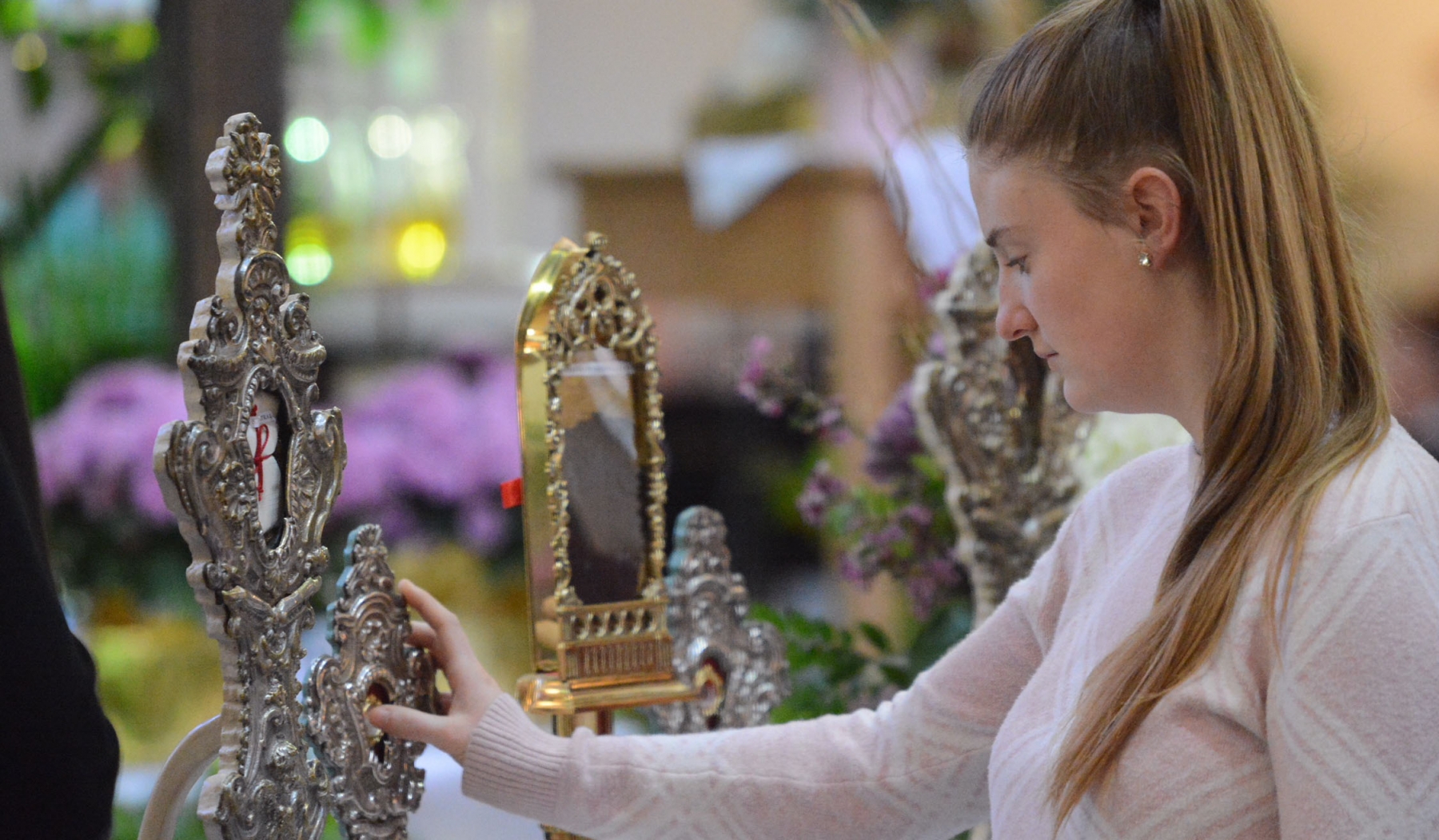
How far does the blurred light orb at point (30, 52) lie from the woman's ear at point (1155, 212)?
141cm

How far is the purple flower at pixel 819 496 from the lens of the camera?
139 cm

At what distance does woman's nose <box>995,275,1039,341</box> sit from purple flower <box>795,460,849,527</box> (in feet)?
1.65

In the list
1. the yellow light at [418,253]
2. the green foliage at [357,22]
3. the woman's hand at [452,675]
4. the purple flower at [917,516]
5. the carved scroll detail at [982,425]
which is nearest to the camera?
the woman's hand at [452,675]

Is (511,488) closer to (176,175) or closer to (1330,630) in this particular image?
(1330,630)

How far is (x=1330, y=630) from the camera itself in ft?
2.42

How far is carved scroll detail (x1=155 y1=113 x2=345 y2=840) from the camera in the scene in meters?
0.75

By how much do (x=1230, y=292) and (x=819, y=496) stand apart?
640 mm

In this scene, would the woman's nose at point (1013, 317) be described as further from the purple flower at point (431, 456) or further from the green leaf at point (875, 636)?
the purple flower at point (431, 456)

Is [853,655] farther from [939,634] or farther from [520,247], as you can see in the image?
[520,247]

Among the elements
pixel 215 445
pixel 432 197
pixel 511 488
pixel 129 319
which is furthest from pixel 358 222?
Result: pixel 215 445

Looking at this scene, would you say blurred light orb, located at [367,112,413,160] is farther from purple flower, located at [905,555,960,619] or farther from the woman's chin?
the woman's chin

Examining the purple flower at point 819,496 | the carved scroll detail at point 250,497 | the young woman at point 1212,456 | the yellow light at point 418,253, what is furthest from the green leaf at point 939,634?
the yellow light at point 418,253

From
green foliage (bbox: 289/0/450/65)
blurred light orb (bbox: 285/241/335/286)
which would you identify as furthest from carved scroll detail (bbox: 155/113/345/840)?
green foliage (bbox: 289/0/450/65)

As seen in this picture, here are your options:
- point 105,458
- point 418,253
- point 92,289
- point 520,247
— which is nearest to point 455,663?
point 105,458
